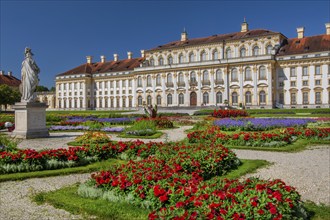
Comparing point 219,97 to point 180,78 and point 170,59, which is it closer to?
point 180,78

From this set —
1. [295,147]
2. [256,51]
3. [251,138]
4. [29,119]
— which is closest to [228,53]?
[256,51]

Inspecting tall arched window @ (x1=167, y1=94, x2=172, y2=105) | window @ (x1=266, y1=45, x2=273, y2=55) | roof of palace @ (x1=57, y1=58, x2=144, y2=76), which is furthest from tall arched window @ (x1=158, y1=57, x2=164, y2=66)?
window @ (x1=266, y1=45, x2=273, y2=55)

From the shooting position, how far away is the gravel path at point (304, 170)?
22.3 feet

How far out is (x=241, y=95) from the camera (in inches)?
2009

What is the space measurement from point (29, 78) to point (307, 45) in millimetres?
42275

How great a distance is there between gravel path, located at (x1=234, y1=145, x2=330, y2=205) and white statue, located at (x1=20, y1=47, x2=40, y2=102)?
10.1 metres

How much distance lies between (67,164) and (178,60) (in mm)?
50575

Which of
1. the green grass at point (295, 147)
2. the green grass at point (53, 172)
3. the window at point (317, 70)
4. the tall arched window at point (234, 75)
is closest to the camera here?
the green grass at point (53, 172)

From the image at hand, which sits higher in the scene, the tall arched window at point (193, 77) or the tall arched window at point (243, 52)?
the tall arched window at point (243, 52)

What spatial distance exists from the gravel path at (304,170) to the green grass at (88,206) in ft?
8.77

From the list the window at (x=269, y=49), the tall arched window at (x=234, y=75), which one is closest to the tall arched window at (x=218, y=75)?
the tall arched window at (x=234, y=75)

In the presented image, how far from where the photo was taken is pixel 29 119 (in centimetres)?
1577

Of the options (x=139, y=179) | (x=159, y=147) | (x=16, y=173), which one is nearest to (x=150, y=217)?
(x=139, y=179)

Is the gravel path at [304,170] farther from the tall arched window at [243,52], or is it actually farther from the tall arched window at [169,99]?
the tall arched window at [169,99]
